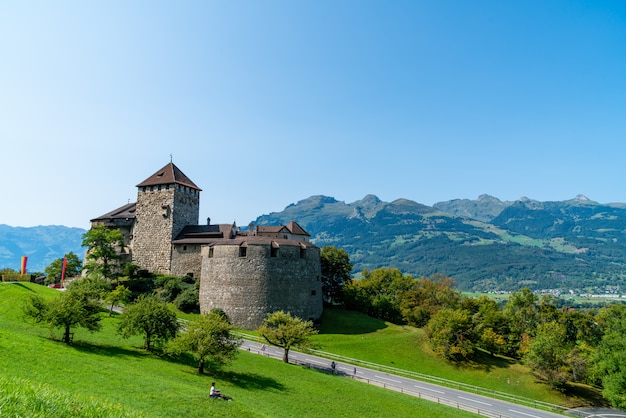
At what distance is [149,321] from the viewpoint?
33969 millimetres

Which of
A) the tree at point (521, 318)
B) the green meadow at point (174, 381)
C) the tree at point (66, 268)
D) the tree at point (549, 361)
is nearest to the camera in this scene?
the green meadow at point (174, 381)

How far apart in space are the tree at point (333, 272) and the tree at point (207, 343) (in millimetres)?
42088

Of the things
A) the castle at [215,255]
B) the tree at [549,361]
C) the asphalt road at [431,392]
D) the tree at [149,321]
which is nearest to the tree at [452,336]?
the tree at [549,361]

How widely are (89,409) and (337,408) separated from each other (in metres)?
20.8

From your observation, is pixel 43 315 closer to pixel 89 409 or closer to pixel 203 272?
pixel 89 409

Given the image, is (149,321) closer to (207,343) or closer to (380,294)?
(207,343)

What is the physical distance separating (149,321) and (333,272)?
1780 inches

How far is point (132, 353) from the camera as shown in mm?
32906

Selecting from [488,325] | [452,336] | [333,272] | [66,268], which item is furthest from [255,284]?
[488,325]

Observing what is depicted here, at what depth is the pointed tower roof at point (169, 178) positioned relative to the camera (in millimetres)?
69950

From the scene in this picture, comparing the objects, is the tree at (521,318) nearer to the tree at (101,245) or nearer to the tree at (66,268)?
the tree at (101,245)

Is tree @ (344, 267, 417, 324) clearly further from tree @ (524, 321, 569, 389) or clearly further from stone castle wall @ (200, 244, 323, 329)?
tree @ (524, 321, 569, 389)

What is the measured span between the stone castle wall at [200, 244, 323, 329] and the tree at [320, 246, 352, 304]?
14.6m

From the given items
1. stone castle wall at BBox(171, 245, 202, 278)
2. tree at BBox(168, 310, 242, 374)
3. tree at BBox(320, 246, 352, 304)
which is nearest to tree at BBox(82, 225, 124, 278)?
stone castle wall at BBox(171, 245, 202, 278)
